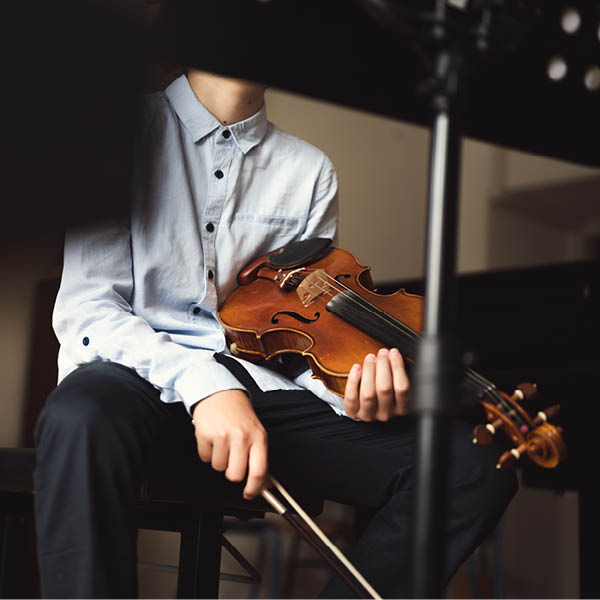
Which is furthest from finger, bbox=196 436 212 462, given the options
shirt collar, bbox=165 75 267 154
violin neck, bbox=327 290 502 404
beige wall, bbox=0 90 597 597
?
beige wall, bbox=0 90 597 597

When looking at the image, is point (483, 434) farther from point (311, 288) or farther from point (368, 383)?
point (311, 288)

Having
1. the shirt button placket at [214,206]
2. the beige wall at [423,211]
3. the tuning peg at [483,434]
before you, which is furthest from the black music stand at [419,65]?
the beige wall at [423,211]

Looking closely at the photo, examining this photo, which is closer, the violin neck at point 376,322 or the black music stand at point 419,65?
the black music stand at point 419,65

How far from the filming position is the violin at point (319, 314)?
1.03 metres

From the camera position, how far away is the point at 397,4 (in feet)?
1.92

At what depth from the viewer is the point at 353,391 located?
38.8 inches

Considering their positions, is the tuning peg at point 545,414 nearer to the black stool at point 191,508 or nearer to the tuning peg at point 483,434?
the tuning peg at point 483,434

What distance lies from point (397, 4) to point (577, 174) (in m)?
3.59

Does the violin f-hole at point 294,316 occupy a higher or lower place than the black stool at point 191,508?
higher

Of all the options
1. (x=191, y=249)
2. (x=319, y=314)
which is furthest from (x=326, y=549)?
(x=191, y=249)

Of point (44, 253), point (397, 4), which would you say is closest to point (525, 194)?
point (397, 4)

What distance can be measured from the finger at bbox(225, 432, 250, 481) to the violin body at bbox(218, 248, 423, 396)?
0.69 ft

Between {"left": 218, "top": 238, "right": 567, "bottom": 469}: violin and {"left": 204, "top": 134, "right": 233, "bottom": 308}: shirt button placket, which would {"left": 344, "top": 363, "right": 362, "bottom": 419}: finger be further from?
A: {"left": 204, "top": 134, "right": 233, "bottom": 308}: shirt button placket

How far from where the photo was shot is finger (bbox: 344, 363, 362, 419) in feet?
3.19
